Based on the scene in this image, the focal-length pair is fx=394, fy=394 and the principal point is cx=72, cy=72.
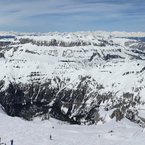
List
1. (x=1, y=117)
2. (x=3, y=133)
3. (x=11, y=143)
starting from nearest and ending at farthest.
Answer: (x=11, y=143)
(x=3, y=133)
(x=1, y=117)

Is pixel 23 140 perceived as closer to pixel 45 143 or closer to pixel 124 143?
pixel 45 143

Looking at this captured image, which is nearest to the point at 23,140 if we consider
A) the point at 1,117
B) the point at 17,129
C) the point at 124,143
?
the point at 17,129

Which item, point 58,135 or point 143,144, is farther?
point 58,135

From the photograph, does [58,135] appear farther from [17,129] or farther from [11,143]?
[11,143]

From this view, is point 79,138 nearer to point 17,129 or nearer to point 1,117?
point 17,129

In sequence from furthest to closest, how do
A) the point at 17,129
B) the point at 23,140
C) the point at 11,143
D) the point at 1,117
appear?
the point at 1,117 → the point at 17,129 → the point at 23,140 → the point at 11,143

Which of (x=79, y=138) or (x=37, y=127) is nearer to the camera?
(x=79, y=138)

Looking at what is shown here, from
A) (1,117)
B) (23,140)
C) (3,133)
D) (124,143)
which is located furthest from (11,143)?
(1,117)

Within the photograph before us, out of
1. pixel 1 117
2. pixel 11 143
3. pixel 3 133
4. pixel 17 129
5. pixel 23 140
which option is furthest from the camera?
pixel 1 117

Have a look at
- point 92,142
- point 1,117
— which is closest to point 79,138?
point 92,142
